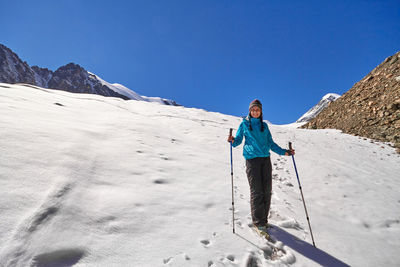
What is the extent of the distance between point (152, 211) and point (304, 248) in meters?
2.68

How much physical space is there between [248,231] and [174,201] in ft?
4.99

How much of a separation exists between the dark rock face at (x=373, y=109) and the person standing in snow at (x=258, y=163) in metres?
15.2

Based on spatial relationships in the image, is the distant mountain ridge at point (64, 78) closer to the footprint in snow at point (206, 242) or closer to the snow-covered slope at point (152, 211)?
the snow-covered slope at point (152, 211)

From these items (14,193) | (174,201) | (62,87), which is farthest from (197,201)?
(62,87)

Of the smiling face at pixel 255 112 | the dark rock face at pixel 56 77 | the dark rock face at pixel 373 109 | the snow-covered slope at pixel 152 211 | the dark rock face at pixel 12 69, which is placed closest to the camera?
the snow-covered slope at pixel 152 211

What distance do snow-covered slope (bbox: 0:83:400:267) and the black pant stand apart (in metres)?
0.33

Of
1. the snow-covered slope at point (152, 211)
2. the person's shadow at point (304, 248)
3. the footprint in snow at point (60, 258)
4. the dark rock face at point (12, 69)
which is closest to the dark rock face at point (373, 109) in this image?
the snow-covered slope at point (152, 211)

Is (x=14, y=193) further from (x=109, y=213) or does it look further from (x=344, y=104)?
(x=344, y=104)

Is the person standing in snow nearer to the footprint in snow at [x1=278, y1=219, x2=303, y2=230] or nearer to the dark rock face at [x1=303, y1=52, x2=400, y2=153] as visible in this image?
the footprint in snow at [x1=278, y1=219, x2=303, y2=230]

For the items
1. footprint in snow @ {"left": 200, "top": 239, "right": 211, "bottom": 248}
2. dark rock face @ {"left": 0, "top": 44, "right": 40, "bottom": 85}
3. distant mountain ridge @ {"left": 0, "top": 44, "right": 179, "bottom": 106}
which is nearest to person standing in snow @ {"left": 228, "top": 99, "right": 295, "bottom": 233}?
footprint in snow @ {"left": 200, "top": 239, "right": 211, "bottom": 248}

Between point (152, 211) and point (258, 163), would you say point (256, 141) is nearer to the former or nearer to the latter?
point (258, 163)

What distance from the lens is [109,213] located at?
115 inches

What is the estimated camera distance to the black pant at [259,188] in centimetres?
344

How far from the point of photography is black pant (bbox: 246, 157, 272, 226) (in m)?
3.44
